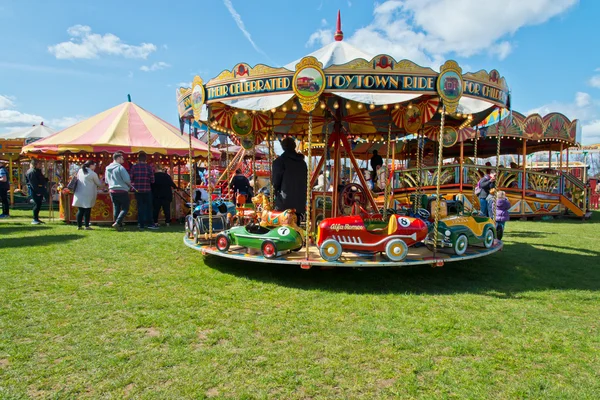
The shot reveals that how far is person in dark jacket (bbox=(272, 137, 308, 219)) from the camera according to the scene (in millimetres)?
6621

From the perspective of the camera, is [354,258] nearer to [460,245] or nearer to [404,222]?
[404,222]

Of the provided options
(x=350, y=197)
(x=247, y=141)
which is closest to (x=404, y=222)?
(x=350, y=197)

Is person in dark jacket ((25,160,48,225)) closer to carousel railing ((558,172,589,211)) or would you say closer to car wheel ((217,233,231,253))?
car wheel ((217,233,231,253))

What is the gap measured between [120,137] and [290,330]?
10.5 meters

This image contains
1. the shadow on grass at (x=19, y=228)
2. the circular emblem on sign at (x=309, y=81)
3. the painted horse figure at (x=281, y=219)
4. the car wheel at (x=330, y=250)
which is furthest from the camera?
the shadow on grass at (x=19, y=228)

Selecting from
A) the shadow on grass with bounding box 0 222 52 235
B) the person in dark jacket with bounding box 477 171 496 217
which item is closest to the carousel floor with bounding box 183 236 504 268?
the person in dark jacket with bounding box 477 171 496 217

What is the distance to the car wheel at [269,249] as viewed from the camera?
5215 mm

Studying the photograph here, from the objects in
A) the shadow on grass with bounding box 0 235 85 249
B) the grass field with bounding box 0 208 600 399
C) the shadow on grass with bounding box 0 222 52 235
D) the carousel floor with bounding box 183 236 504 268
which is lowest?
the grass field with bounding box 0 208 600 399

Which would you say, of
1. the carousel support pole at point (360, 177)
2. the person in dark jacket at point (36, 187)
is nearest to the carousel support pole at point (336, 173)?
the carousel support pole at point (360, 177)

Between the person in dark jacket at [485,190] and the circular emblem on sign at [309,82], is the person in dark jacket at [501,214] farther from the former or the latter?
the circular emblem on sign at [309,82]

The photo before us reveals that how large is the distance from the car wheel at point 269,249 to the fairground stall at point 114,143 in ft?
19.3

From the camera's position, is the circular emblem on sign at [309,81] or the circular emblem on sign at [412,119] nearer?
the circular emblem on sign at [309,81]

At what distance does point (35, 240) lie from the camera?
25.8 feet

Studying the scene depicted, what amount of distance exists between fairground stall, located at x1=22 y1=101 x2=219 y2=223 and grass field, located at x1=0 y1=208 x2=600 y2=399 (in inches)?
222
